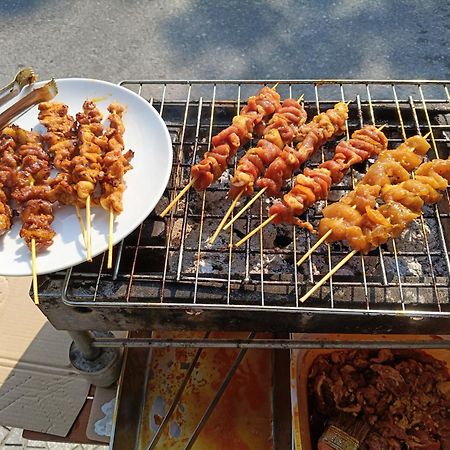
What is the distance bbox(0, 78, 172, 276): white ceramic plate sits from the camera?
99.8 inches

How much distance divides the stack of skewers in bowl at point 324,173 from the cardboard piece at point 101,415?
1486 mm

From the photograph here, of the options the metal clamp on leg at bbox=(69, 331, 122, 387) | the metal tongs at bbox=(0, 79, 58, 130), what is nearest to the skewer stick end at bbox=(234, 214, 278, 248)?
the metal clamp on leg at bbox=(69, 331, 122, 387)

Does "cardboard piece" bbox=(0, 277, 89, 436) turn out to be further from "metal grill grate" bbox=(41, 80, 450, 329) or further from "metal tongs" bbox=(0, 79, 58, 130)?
"metal tongs" bbox=(0, 79, 58, 130)

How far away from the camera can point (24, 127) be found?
324 centimetres

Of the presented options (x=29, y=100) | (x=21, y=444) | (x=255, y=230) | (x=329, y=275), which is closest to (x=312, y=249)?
(x=329, y=275)

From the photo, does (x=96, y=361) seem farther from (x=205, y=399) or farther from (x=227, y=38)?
(x=227, y=38)

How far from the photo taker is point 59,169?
298cm

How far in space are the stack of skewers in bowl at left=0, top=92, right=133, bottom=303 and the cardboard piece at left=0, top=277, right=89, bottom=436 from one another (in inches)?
48.3

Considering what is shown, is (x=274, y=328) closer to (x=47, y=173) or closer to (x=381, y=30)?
(x=47, y=173)

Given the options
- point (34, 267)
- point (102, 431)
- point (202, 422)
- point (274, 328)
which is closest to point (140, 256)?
point (34, 267)

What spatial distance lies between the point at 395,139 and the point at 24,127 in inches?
95.3

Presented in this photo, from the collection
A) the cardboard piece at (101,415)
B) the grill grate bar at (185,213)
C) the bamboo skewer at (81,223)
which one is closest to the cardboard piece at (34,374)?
the cardboard piece at (101,415)

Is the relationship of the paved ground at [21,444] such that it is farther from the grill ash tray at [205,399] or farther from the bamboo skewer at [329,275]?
the bamboo skewer at [329,275]

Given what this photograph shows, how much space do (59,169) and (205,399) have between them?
173cm
